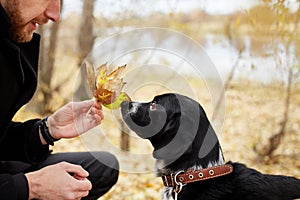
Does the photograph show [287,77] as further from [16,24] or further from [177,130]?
[16,24]

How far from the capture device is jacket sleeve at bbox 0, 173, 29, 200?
1932 millimetres

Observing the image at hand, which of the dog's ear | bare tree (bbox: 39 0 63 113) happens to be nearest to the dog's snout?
the dog's ear

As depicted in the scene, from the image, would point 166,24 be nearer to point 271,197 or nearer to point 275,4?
point 275,4

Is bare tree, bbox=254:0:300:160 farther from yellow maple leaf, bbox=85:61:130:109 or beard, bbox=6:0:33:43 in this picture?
beard, bbox=6:0:33:43

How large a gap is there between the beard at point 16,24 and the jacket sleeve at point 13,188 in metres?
0.65

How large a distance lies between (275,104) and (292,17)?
1.07 meters

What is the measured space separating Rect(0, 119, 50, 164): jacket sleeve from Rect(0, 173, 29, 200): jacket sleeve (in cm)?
61

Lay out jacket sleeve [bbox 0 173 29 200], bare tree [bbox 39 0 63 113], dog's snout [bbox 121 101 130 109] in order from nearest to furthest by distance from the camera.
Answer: jacket sleeve [bbox 0 173 29 200]
dog's snout [bbox 121 101 130 109]
bare tree [bbox 39 0 63 113]

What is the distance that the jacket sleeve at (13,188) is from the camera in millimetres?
1932

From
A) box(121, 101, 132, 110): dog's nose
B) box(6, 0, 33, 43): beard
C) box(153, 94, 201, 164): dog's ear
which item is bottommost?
box(153, 94, 201, 164): dog's ear

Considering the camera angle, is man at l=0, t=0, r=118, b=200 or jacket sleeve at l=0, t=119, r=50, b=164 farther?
jacket sleeve at l=0, t=119, r=50, b=164

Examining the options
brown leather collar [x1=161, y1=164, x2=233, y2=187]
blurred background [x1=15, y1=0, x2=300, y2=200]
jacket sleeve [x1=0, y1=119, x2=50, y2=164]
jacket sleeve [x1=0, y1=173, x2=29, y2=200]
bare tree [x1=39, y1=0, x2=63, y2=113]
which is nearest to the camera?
jacket sleeve [x1=0, y1=173, x2=29, y2=200]

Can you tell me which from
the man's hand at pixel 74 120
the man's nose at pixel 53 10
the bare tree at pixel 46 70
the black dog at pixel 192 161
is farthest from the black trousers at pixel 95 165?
the bare tree at pixel 46 70

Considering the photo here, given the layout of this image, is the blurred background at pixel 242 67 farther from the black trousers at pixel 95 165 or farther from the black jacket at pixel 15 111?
the black jacket at pixel 15 111
